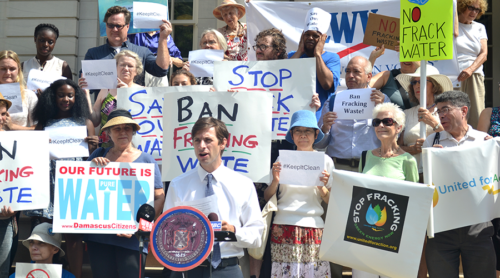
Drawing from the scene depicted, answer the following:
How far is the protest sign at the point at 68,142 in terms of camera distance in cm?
493

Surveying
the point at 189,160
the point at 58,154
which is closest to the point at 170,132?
the point at 189,160

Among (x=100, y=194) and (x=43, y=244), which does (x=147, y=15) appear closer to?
(x=100, y=194)

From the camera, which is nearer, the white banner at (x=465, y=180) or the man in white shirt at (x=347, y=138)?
the white banner at (x=465, y=180)

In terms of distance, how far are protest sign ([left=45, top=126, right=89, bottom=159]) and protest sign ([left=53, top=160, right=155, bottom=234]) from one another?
0.53 meters

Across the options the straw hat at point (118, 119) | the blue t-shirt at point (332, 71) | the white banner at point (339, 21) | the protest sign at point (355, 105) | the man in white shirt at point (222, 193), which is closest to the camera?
the man in white shirt at point (222, 193)

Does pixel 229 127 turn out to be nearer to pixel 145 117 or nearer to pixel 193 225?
pixel 145 117

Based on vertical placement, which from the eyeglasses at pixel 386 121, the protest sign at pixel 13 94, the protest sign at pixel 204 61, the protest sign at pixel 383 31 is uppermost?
the protest sign at pixel 383 31

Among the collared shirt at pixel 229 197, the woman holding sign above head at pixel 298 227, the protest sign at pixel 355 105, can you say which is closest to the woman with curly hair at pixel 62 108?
the collared shirt at pixel 229 197

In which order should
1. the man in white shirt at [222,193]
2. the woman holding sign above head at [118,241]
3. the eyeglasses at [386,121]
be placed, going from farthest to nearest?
1. the eyeglasses at [386,121]
2. the woman holding sign above head at [118,241]
3. the man in white shirt at [222,193]

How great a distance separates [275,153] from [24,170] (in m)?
2.35

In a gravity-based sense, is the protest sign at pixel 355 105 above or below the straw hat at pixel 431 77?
below

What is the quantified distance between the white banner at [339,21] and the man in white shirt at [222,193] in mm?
3508

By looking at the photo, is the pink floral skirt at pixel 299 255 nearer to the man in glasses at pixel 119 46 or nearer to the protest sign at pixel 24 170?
the protest sign at pixel 24 170

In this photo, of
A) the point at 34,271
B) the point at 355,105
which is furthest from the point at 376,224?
the point at 34,271
